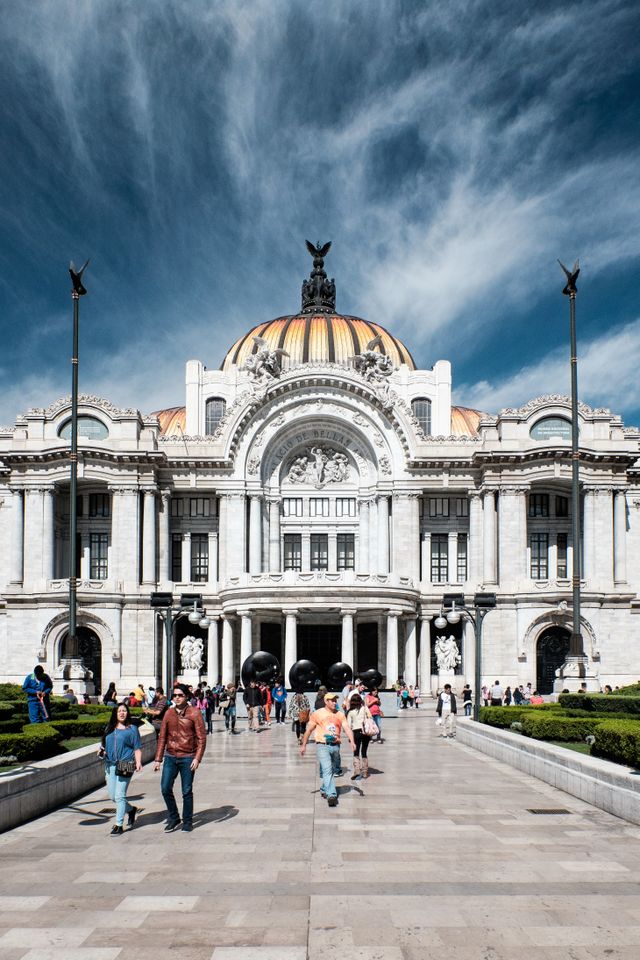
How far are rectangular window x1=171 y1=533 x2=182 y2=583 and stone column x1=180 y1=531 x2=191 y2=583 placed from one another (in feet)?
1.34

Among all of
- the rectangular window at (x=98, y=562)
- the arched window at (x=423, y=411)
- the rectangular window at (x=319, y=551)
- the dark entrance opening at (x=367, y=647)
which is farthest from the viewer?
the arched window at (x=423, y=411)

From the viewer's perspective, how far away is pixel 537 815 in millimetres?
18234

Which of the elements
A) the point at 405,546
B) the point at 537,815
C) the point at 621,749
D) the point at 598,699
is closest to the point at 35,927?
the point at 537,815

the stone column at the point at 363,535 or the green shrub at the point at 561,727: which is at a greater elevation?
the stone column at the point at 363,535

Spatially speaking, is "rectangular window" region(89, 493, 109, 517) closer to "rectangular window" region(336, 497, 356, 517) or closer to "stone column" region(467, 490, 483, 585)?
"rectangular window" region(336, 497, 356, 517)

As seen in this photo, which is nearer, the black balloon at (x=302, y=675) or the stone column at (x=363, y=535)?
the black balloon at (x=302, y=675)

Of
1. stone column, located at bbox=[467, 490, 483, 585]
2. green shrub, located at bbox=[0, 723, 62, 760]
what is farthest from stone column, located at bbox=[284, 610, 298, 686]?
green shrub, located at bbox=[0, 723, 62, 760]

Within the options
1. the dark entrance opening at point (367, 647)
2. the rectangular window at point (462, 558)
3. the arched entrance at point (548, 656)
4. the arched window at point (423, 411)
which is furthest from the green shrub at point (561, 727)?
the arched window at point (423, 411)

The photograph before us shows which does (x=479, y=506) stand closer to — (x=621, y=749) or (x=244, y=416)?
(x=244, y=416)

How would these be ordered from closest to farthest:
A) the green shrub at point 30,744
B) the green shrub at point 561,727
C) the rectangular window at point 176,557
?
the green shrub at point 30,744
the green shrub at point 561,727
the rectangular window at point 176,557

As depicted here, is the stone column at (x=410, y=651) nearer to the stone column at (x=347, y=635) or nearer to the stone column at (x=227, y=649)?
the stone column at (x=347, y=635)

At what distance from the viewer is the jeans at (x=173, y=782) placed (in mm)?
16547

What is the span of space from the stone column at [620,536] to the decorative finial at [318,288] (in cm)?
3678

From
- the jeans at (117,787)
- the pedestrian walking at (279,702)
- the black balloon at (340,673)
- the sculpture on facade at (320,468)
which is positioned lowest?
the pedestrian walking at (279,702)
